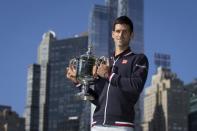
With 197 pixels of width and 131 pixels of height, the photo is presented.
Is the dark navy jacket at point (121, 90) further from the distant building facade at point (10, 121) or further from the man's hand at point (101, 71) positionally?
the distant building facade at point (10, 121)

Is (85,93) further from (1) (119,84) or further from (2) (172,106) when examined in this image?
(2) (172,106)

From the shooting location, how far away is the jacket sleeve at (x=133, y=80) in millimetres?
6699

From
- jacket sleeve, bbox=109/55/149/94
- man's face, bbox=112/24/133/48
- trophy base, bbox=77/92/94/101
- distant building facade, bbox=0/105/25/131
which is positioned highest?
distant building facade, bbox=0/105/25/131

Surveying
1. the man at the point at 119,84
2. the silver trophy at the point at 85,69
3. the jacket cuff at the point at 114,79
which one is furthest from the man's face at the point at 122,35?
the jacket cuff at the point at 114,79

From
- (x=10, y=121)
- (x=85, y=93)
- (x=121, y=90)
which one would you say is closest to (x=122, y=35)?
(x=121, y=90)

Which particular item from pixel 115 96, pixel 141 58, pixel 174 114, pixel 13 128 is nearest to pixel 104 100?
pixel 115 96

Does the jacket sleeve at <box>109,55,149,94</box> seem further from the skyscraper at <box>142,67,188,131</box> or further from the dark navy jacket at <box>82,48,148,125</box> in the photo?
the skyscraper at <box>142,67,188,131</box>

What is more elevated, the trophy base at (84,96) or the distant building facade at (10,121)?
the distant building facade at (10,121)

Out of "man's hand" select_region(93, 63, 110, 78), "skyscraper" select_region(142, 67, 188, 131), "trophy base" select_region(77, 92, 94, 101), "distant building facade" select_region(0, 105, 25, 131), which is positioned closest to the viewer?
"man's hand" select_region(93, 63, 110, 78)

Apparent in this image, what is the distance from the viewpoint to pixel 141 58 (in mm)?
6941

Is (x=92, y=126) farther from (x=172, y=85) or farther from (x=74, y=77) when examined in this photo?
(x=172, y=85)

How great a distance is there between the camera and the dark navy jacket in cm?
670

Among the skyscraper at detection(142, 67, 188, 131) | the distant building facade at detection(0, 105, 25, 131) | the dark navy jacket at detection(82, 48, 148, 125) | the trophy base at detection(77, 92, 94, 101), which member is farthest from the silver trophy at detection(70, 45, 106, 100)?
the skyscraper at detection(142, 67, 188, 131)

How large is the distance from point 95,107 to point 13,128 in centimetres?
16857
